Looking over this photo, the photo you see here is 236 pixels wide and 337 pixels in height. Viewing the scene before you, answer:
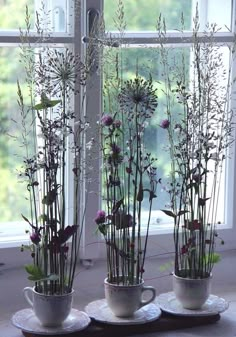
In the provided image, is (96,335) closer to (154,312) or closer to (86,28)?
(154,312)

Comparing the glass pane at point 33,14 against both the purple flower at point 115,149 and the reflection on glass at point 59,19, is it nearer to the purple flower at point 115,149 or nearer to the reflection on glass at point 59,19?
the reflection on glass at point 59,19

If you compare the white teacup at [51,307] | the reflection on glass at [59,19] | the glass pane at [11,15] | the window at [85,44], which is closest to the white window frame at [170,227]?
the window at [85,44]

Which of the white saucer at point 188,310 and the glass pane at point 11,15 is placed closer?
the white saucer at point 188,310

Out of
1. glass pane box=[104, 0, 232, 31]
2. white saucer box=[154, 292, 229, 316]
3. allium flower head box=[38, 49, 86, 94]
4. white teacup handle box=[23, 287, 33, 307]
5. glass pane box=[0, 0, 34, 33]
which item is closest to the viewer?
allium flower head box=[38, 49, 86, 94]

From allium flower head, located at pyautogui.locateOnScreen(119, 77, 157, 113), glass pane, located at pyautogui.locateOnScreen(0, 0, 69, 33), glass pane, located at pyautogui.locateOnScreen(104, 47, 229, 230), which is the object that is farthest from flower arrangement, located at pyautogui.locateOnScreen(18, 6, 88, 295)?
glass pane, located at pyautogui.locateOnScreen(104, 47, 229, 230)

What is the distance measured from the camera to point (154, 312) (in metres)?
2.23

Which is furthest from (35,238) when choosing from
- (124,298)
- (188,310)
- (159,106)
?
(159,106)

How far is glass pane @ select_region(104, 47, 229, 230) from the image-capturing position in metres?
2.54

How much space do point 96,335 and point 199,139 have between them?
2.13ft

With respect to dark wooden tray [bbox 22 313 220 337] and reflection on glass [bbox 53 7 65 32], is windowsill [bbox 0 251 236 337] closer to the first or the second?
dark wooden tray [bbox 22 313 220 337]

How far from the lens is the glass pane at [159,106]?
2541mm

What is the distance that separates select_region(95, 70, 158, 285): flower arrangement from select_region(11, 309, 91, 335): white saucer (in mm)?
140

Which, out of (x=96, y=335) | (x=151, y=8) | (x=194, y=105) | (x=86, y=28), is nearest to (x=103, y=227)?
(x=96, y=335)

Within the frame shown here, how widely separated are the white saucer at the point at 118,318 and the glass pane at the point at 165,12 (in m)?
0.90
